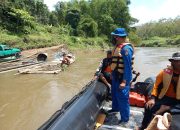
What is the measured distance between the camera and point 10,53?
15.3m

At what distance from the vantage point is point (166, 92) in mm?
3324

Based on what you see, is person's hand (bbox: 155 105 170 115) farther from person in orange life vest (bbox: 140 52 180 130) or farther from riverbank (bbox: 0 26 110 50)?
riverbank (bbox: 0 26 110 50)

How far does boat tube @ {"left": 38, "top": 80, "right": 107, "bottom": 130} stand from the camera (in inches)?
118

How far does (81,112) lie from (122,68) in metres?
0.88

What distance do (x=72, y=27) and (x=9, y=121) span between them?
1161 inches

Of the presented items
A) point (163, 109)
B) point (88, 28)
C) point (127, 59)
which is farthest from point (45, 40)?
point (163, 109)

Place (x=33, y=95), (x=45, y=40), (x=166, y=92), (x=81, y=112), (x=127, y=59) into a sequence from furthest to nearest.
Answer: (x=45, y=40), (x=33, y=95), (x=127, y=59), (x=81, y=112), (x=166, y=92)

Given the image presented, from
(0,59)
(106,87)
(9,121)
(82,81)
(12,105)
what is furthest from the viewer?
(0,59)

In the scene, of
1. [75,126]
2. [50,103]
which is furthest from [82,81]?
[75,126]

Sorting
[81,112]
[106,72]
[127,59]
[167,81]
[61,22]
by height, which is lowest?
[81,112]

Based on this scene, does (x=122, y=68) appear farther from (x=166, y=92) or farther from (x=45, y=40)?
(x=45, y=40)

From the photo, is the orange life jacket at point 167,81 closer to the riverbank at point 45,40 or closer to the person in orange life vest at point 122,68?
the person in orange life vest at point 122,68

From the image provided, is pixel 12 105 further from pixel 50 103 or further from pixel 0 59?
pixel 0 59

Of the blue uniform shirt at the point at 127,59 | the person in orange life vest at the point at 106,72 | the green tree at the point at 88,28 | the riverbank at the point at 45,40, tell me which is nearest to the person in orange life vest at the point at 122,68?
the blue uniform shirt at the point at 127,59
